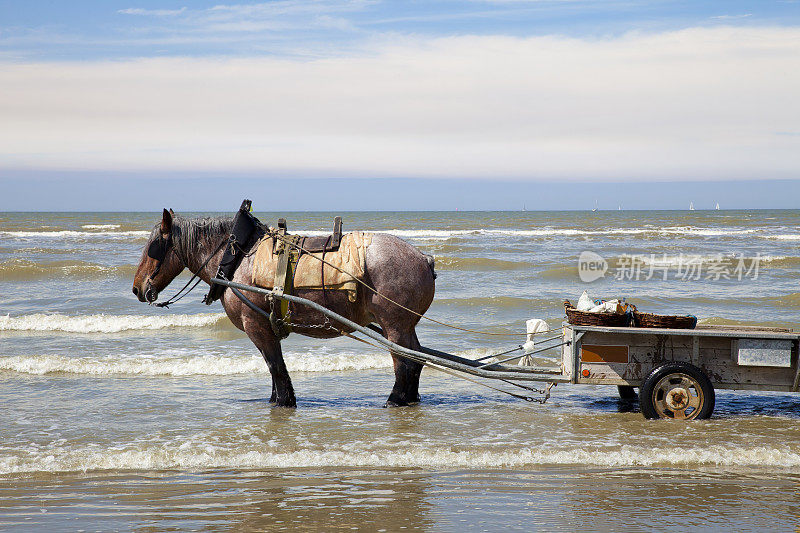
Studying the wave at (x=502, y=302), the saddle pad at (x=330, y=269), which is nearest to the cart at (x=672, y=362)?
the saddle pad at (x=330, y=269)

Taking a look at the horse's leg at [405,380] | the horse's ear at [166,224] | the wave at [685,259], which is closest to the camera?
the horse's ear at [166,224]

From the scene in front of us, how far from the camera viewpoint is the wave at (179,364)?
29.6ft

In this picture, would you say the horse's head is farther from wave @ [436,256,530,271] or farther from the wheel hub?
wave @ [436,256,530,271]

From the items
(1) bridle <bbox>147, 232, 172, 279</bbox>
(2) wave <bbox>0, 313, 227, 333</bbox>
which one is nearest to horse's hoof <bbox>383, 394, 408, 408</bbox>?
(1) bridle <bbox>147, 232, 172, 279</bbox>

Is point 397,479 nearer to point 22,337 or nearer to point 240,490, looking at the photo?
point 240,490

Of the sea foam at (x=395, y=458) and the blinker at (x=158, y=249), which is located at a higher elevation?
the blinker at (x=158, y=249)

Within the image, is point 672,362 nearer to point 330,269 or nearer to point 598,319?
point 598,319

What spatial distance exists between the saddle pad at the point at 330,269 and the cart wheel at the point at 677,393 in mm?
2820

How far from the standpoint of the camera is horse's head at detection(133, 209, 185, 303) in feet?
22.5

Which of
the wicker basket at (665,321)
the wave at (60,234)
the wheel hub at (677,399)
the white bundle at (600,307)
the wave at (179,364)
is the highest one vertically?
the wave at (60,234)

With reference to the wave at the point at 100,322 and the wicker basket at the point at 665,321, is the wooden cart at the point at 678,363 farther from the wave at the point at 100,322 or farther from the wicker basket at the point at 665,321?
Result: the wave at the point at 100,322

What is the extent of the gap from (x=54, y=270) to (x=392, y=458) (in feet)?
61.6

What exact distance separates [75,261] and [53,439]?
19.5 metres

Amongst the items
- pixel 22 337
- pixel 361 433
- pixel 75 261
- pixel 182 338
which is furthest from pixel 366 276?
pixel 75 261
